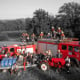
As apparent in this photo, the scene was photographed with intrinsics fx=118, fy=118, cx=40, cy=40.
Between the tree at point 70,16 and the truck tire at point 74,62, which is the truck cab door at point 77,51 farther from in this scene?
the tree at point 70,16

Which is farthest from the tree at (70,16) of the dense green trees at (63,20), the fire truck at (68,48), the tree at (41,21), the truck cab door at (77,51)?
the truck cab door at (77,51)

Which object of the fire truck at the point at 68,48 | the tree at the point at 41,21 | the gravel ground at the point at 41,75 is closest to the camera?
the gravel ground at the point at 41,75

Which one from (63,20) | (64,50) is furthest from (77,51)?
(63,20)

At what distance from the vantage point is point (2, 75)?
8711 millimetres

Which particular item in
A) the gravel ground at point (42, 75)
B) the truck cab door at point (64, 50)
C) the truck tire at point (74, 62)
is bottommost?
the gravel ground at point (42, 75)

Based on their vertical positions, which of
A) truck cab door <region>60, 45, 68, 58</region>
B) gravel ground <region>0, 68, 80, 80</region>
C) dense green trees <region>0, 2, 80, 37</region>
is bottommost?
gravel ground <region>0, 68, 80, 80</region>

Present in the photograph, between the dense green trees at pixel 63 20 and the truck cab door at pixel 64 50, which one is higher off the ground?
the dense green trees at pixel 63 20

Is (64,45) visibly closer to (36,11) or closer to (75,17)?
(75,17)

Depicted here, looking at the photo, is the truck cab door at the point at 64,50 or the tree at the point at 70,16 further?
the tree at the point at 70,16

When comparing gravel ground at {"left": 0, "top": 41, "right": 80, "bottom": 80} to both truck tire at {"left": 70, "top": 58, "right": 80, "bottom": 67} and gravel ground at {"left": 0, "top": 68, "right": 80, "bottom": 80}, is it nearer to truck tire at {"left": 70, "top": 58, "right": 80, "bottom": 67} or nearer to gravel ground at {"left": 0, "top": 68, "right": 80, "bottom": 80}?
gravel ground at {"left": 0, "top": 68, "right": 80, "bottom": 80}

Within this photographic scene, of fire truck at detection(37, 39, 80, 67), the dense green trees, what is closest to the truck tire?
fire truck at detection(37, 39, 80, 67)

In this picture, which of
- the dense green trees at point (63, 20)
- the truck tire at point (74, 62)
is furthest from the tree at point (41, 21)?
the truck tire at point (74, 62)

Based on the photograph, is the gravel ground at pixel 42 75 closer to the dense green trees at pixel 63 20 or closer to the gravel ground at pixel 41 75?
the gravel ground at pixel 41 75

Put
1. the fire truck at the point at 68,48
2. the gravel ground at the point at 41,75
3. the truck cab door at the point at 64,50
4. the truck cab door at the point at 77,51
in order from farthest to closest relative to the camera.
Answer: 1. the truck cab door at the point at 64,50
2. the fire truck at the point at 68,48
3. the truck cab door at the point at 77,51
4. the gravel ground at the point at 41,75
